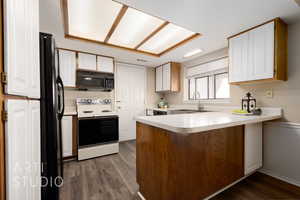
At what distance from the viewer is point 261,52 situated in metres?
1.81

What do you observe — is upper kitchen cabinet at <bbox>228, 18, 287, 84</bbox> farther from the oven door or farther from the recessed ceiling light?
the oven door

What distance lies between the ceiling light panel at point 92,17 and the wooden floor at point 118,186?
7.56 feet

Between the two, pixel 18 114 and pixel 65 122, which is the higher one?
pixel 18 114

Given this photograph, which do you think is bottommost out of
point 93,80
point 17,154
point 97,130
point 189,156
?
point 97,130

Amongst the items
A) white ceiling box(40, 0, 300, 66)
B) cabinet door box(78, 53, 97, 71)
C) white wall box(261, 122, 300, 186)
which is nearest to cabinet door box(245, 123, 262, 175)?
white wall box(261, 122, 300, 186)

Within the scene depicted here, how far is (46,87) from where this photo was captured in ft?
3.86

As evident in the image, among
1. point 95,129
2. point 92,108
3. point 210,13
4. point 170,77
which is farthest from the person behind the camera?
point 170,77

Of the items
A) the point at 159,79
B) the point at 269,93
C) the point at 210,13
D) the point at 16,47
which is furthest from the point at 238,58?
the point at 16,47

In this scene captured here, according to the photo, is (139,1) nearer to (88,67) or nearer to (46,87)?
(46,87)

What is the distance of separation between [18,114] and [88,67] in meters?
2.57

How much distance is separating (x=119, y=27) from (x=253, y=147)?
2.70 metres

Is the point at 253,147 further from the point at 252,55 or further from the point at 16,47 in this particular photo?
the point at 16,47

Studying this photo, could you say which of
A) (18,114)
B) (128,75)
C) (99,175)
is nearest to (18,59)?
(18,114)

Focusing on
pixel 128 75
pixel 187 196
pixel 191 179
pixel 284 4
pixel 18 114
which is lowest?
pixel 187 196
